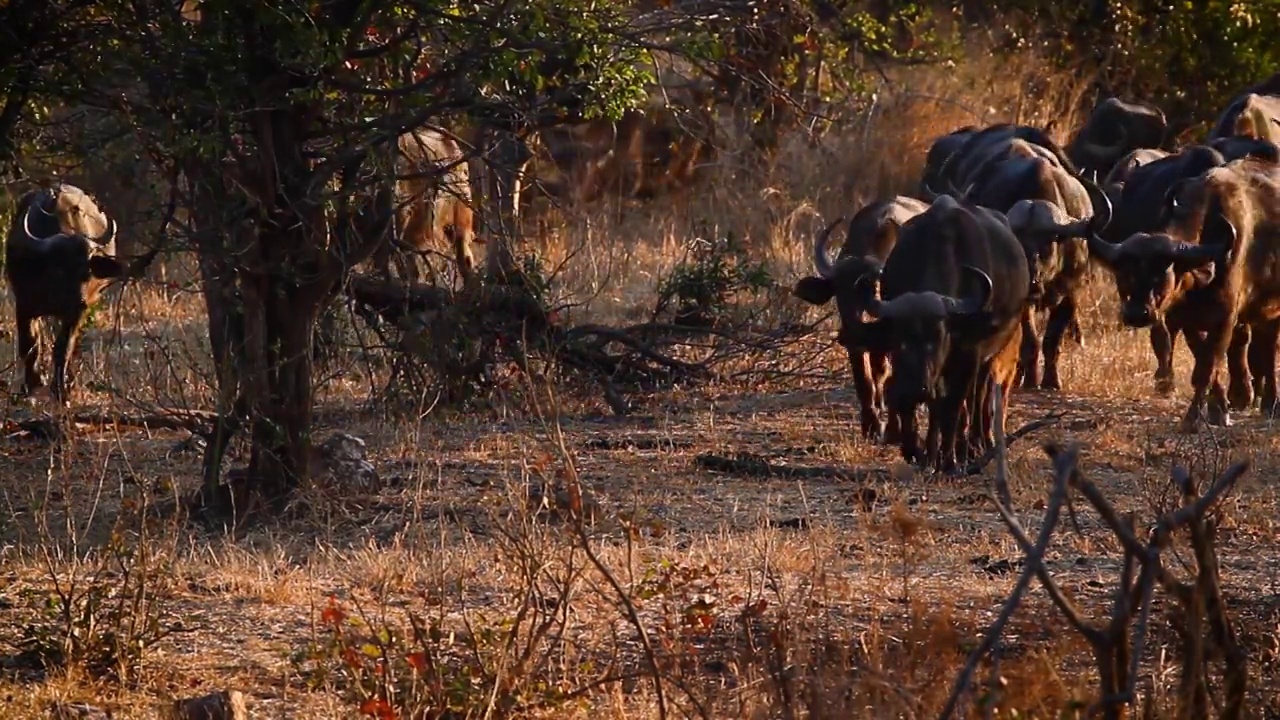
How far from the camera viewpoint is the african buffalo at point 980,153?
47.5ft

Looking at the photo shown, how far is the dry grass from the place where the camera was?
17.9 ft

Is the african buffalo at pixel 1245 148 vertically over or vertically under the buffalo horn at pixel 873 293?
over

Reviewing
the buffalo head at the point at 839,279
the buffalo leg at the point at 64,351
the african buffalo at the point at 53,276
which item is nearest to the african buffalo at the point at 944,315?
the buffalo head at the point at 839,279

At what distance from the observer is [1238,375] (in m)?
12.4

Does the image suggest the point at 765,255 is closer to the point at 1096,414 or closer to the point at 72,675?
the point at 1096,414

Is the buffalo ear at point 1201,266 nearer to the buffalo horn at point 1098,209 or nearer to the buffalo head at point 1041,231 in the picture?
the buffalo horn at point 1098,209

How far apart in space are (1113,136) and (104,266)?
843 cm

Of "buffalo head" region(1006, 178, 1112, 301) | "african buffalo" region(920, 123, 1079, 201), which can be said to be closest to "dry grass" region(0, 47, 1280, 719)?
"buffalo head" region(1006, 178, 1112, 301)

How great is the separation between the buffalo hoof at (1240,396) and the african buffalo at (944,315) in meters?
2.03

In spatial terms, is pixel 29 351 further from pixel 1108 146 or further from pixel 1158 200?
pixel 1108 146

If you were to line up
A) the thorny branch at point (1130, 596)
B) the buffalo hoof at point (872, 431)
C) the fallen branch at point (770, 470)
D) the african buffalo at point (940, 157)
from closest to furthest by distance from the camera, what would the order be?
the thorny branch at point (1130, 596)
the fallen branch at point (770, 470)
the buffalo hoof at point (872, 431)
the african buffalo at point (940, 157)

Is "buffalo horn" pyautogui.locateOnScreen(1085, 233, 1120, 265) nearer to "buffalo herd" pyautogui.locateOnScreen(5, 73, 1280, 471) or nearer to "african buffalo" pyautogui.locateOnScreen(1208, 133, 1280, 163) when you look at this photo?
"buffalo herd" pyautogui.locateOnScreen(5, 73, 1280, 471)

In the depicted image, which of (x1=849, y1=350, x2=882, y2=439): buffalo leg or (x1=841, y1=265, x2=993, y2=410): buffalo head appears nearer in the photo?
(x1=841, y1=265, x2=993, y2=410): buffalo head

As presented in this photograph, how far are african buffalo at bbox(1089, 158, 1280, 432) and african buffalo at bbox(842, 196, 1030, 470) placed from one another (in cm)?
90
